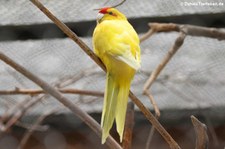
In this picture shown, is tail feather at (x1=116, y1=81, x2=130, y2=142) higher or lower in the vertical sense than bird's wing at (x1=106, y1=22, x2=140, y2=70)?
lower

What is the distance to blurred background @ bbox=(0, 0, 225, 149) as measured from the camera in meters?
1.09

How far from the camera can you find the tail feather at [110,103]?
0.60 meters

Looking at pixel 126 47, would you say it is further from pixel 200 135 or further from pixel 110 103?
pixel 200 135

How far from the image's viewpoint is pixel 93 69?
1.18 metres

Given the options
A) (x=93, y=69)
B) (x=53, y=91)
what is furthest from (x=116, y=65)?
(x=93, y=69)

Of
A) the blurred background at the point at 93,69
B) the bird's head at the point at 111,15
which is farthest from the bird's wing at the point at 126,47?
the blurred background at the point at 93,69

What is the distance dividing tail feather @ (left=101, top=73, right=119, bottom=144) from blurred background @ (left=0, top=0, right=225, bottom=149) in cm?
44

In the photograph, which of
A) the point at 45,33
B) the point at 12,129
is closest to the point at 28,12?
the point at 45,33

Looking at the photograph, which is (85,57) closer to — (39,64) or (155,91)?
(39,64)

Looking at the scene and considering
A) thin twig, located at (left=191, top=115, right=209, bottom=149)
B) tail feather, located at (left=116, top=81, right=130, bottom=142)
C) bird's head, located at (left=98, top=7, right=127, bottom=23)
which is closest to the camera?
thin twig, located at (left=191, top=115, right=209, bottom=149)

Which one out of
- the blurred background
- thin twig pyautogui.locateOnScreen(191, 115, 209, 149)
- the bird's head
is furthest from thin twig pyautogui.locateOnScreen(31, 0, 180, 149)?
the blurred background

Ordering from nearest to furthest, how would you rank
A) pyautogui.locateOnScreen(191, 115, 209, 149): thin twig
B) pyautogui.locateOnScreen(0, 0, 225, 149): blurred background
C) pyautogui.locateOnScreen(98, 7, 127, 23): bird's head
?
pyautogui.locateOnScreen(191, 115, 209, 149): thin twig < pyautogui.locateOnScreen(98, 7, 127, 23): bird's head < pyautogui.locateOnScreen(0, 0, 225, 149): blurred background

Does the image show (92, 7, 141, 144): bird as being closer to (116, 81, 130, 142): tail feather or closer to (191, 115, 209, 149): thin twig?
(116, 81, 130, 142): tail feather

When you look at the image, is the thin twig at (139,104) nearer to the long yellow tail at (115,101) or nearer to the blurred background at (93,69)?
the long yellow tail at (115,101)
